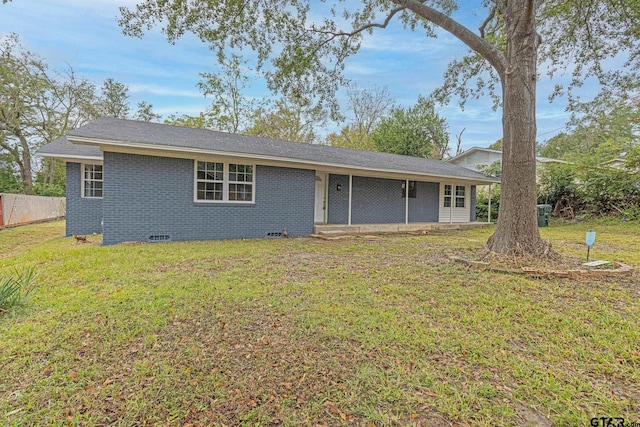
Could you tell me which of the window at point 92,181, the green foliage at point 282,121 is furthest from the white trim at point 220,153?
the green foliage at point 282,121

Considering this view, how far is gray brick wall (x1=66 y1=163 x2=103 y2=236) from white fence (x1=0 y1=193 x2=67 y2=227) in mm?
6256

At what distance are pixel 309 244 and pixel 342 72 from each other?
6.44m

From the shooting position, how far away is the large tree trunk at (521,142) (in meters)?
5.77

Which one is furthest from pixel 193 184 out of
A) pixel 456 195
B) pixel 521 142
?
pixel 456 195

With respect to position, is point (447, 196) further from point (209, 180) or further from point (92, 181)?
point (92, 181)

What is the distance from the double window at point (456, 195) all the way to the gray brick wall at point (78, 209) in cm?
1428

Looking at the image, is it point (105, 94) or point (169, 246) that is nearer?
point (169, 246)

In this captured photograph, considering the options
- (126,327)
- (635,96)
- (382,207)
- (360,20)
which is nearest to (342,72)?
(360,20)

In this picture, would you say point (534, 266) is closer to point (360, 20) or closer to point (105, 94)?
point (360, 20)

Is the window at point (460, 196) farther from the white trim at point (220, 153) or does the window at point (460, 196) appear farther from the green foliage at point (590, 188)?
the green foliage at point (590, 188)

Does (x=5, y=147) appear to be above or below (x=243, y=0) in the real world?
below

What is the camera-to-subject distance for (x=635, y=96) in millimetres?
13422

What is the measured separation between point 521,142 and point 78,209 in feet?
40.5

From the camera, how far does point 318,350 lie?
2.71 m
